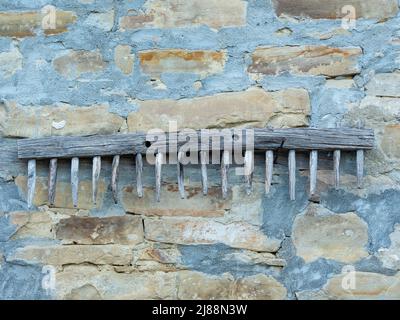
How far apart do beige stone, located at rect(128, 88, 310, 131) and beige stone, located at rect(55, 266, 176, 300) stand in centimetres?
57

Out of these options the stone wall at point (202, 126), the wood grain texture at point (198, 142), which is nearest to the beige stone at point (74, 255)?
the stone wall at point (202, 126)

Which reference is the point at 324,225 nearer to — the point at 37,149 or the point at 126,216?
the point at 126,216

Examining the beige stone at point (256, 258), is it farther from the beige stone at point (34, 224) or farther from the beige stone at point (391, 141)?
the beige stone at point (34, 224)

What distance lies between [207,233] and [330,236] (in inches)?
18.3

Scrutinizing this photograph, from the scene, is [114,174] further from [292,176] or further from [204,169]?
[292,176]

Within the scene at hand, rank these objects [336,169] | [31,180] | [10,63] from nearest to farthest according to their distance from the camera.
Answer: [336,169] → [31,180] → [10,63]

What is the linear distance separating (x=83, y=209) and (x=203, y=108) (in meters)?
0.61

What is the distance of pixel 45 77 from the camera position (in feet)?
8.48

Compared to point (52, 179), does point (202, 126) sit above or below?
above

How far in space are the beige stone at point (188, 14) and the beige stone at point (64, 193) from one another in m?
0.65

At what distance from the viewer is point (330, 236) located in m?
2.44

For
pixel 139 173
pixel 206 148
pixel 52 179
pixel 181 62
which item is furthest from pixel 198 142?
pixel 52 179

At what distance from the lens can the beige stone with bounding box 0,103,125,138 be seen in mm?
2539

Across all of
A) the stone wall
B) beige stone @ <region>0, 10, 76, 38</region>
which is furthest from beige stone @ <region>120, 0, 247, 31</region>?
beige stone @ <region>0, 10, 76, 38</region>
